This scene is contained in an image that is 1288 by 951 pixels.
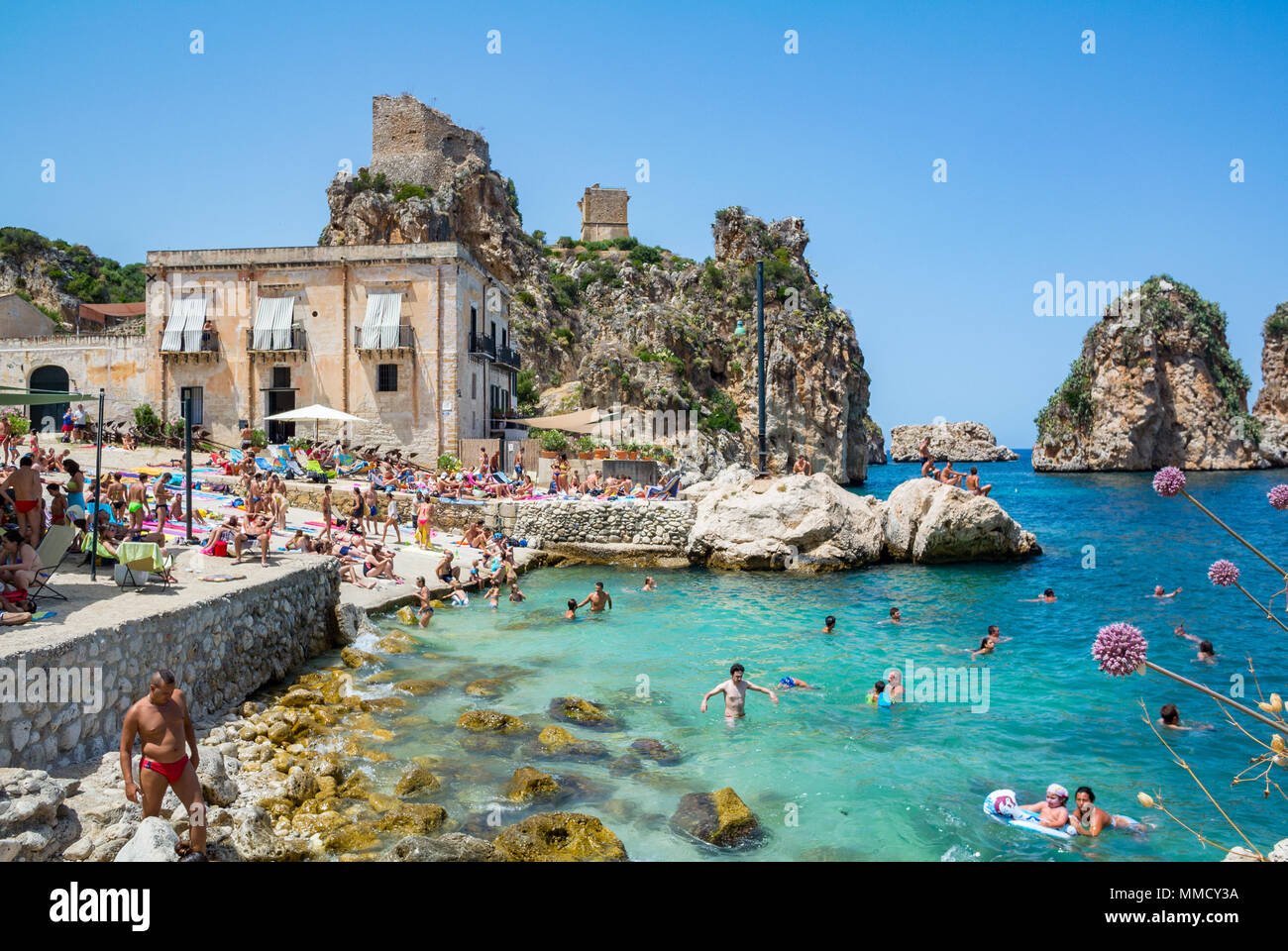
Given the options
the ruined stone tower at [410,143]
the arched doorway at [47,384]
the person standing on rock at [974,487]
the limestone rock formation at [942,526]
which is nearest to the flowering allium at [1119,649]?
the limestone rock formation at [942,526]

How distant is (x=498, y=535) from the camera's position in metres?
22.7

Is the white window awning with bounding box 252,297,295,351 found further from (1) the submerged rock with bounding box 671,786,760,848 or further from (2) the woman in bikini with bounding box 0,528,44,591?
(1) the submerged rock with bounding box 671,786,760,848

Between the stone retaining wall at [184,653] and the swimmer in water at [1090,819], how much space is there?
31.0ft

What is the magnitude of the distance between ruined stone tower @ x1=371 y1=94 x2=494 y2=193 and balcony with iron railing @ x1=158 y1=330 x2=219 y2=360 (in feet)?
87.1

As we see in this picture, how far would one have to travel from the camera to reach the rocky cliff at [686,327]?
1660 inches

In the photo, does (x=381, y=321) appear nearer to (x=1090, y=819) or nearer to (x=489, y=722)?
(x=489, y=722)

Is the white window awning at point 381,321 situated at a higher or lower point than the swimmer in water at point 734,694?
higher

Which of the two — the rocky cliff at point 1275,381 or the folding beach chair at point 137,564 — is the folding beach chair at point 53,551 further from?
the rocky cliff at point 1275,381

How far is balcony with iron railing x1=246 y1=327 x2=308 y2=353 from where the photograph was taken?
96.0 ft

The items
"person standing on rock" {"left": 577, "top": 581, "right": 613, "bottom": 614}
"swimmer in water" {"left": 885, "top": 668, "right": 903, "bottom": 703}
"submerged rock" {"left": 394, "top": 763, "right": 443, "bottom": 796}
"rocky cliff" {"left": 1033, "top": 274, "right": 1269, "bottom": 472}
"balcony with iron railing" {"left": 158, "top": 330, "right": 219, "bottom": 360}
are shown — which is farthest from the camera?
"rocky cliff" {"left": 1033, "top": 274, "right": 1269, "bottom": 472}

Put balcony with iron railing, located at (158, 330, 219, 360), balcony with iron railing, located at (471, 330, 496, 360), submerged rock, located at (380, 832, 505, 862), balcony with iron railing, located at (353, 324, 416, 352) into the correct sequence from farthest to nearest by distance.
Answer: balcony with iron railing, located at (471, 330, 496, 360), balcony with iron railing, located at (158, 330, 219, 360), balcony with iron railing, located at (353, 324, 416, 352), submerged rock, located at (380, 832, 505, 862)

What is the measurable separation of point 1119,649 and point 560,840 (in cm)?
540

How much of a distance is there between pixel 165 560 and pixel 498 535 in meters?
12.5

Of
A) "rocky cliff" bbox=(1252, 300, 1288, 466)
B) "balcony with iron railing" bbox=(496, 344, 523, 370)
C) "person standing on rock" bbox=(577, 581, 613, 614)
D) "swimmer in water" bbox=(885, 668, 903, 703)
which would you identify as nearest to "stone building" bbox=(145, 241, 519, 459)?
"balcony with iron railing" bbox=(496, 344, 523, 370)
